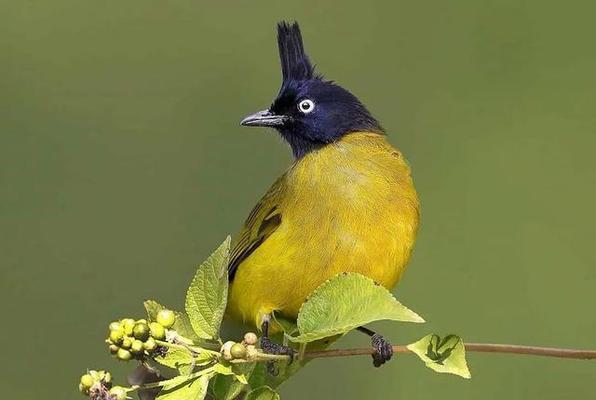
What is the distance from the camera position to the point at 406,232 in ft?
10.0

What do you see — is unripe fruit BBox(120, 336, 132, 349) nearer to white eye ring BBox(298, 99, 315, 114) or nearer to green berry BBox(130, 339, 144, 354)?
green berry BBox(130, 339, 144, 354)

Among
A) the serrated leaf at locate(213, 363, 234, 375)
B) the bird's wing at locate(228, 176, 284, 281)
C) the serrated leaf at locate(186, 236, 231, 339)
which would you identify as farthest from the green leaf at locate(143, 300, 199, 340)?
the bird's wing at locate(228, 176, 284, 281)

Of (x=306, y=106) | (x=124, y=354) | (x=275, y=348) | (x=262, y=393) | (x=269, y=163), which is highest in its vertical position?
(x=306, y=106)

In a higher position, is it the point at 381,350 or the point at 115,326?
the point at 115,326


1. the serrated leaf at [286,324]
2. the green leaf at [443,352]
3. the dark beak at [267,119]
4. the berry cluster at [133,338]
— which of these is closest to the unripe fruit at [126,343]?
the berry cluster at [133,338]

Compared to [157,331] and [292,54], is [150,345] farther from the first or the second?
[292,54]

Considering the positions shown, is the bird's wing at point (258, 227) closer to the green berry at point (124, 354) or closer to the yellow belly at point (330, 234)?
the yellow belly at point (330, 234)

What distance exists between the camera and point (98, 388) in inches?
76.2

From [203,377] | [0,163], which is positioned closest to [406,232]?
[203,377]

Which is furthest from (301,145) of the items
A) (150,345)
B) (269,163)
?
(269,163)

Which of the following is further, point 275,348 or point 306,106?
point 306,106

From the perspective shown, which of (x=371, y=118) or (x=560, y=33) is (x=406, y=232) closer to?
(x=371, y=118)

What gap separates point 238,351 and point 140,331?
0.17 meters

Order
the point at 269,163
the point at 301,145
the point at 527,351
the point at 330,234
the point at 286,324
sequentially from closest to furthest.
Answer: the point at 527,351 → the point at 286,324 → the point at 330,234 → the point at 301,145 → the point at 269,163
